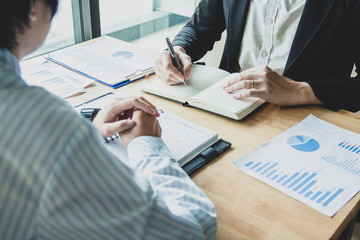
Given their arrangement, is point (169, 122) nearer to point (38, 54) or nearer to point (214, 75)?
point (214, 75)

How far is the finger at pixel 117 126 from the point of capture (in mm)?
908

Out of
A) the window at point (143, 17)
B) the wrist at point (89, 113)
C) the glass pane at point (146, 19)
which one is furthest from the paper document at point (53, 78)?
the glass pane at point (146, 19)

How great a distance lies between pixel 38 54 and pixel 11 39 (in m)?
1.16

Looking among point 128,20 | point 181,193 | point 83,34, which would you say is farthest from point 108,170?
point 128,20

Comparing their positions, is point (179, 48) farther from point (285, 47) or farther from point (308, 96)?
point (308, 96)

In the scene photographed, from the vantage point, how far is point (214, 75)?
1354 mm

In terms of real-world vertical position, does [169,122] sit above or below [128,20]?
above

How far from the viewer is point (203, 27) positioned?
1.73 m

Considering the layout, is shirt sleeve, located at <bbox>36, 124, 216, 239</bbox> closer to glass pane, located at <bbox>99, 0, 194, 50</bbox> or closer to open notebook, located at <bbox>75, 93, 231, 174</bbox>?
open notebook, located at <bbox>75, 93, 231, 174</bbox>

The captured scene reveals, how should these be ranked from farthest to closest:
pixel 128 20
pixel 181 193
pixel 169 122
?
pixel 128 20, pixel 169 122, pixel 181 193

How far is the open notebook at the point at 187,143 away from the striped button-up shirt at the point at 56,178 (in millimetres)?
333

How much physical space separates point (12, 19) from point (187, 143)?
56cm

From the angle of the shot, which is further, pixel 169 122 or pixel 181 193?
pixel 169 122

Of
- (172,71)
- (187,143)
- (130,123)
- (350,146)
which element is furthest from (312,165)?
(172,71)
